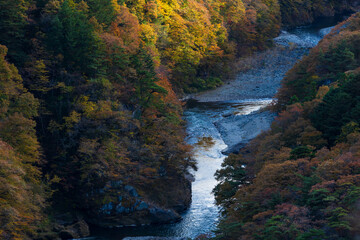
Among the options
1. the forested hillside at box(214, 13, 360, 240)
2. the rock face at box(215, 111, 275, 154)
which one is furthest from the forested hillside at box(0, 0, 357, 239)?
the rock face at box(215, 111, 275, 154)

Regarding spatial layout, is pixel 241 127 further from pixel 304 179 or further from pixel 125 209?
pixel 304 179

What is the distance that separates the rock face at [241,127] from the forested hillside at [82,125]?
7.12 meters

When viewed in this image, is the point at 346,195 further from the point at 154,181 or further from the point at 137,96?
the point at 137,96

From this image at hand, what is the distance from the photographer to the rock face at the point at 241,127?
3956cm

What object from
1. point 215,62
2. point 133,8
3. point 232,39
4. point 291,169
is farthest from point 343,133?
point 232,39

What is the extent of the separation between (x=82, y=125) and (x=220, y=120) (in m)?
20.8

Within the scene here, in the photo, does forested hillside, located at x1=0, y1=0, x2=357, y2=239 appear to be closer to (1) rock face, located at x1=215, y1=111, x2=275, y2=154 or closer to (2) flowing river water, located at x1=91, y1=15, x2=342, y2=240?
(2) flowing river water, located at x1=91, y1=15, x2=342, y2=240

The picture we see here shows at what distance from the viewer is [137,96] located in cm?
3397

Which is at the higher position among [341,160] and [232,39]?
[341,160]

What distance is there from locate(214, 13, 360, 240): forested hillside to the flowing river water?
14.5 ft

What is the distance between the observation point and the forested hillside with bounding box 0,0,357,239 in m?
25.0

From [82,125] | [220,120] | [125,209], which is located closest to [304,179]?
[125,209]

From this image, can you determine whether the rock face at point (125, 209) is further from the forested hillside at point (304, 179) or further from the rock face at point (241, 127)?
the rock face at point (241, 127)

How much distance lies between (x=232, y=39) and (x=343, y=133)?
5012 cm
